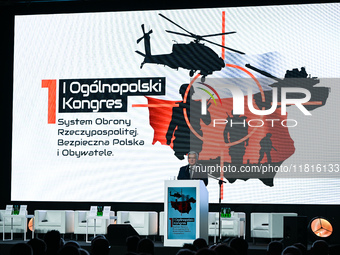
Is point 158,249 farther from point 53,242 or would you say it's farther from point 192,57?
point 192,57

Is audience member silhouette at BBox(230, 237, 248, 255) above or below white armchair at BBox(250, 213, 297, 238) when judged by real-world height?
above

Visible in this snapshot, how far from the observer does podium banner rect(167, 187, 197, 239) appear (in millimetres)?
6766

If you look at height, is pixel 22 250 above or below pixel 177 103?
below

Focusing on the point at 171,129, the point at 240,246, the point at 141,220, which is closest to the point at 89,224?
the point at 141,220

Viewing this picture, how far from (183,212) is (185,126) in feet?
14.2

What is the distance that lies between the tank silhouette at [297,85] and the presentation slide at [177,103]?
0.06 feet

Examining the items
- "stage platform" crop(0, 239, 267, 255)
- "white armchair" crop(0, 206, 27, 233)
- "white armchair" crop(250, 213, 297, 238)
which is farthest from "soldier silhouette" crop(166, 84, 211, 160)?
"white armchair" crop(0, 206, 27, 233)

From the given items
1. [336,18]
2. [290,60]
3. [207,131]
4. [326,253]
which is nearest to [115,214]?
[207,131]

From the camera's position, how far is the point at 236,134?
35.4 feet

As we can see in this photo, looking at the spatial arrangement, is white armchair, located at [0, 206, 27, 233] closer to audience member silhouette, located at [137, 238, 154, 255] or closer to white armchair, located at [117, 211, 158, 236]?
white armchair, located at [117, 211, 158, 236]

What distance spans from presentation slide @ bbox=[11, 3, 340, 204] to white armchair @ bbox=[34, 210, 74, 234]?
1.18 feet

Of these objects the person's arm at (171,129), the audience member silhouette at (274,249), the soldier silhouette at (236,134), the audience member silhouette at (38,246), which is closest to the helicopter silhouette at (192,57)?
the person's arm at (171,129)

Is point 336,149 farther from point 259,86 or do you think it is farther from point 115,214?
point 115,214

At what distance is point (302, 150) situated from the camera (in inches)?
417
